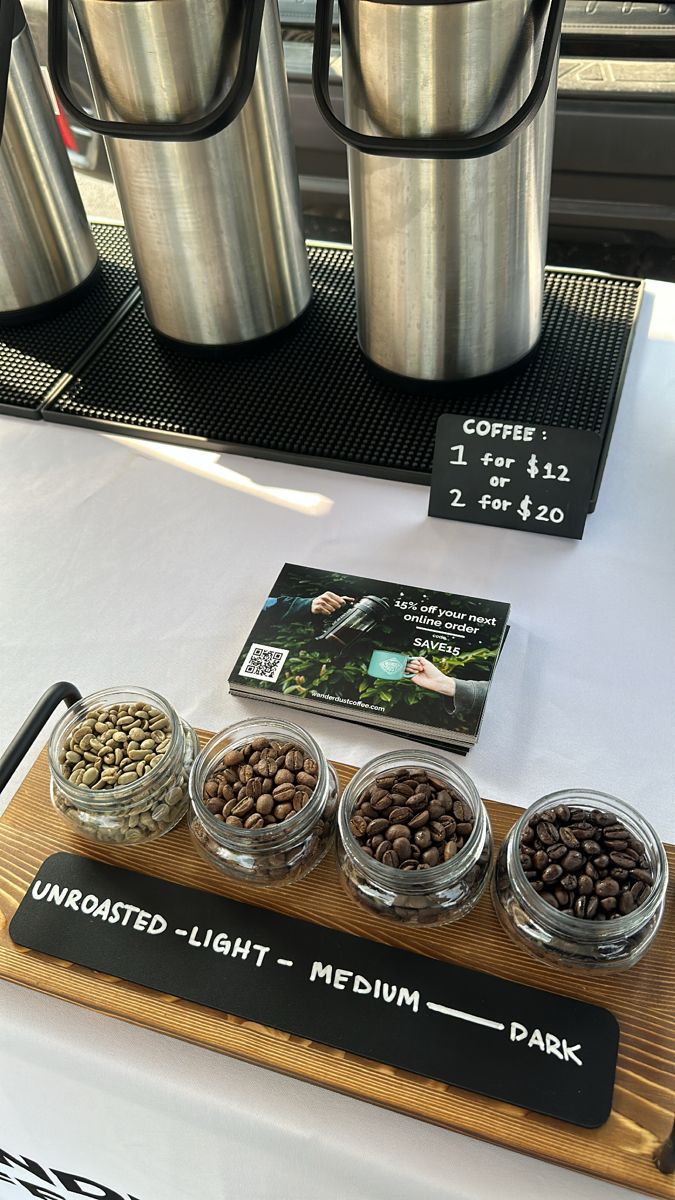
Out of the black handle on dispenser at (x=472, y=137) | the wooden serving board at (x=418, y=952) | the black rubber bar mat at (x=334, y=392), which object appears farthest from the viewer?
the black rubber bar mat at (x=334, y=392)

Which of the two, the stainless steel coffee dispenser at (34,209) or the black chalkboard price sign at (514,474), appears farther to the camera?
the stainless steel coffee dispenser at (34,209)

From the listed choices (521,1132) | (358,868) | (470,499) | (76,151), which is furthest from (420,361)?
(76,151)

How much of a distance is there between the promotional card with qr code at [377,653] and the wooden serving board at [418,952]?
4.7 inches

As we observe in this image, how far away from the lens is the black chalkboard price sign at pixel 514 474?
873 mm

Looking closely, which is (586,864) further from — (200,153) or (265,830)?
(200,153)

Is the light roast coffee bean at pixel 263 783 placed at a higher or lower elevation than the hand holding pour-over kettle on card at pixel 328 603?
higher

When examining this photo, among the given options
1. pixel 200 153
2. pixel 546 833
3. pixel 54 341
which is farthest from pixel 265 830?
pixel 54 341

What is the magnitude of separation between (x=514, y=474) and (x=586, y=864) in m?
0.43

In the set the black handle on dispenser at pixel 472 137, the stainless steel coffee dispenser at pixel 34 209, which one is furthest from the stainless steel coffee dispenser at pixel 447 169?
the stainless steel coffee dispenser at pixel 34 209

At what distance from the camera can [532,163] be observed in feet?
2.90

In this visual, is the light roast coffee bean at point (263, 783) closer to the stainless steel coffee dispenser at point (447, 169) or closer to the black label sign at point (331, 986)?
the black label sign at point (331, 986)

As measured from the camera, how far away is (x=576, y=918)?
0.54 metres

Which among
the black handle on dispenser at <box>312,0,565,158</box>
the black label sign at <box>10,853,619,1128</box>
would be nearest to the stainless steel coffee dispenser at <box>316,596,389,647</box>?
the black label sign at <box>10,853,619,1128</box>

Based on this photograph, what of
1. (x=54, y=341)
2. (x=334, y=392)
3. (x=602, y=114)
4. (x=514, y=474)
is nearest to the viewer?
(x=514, y=474)
